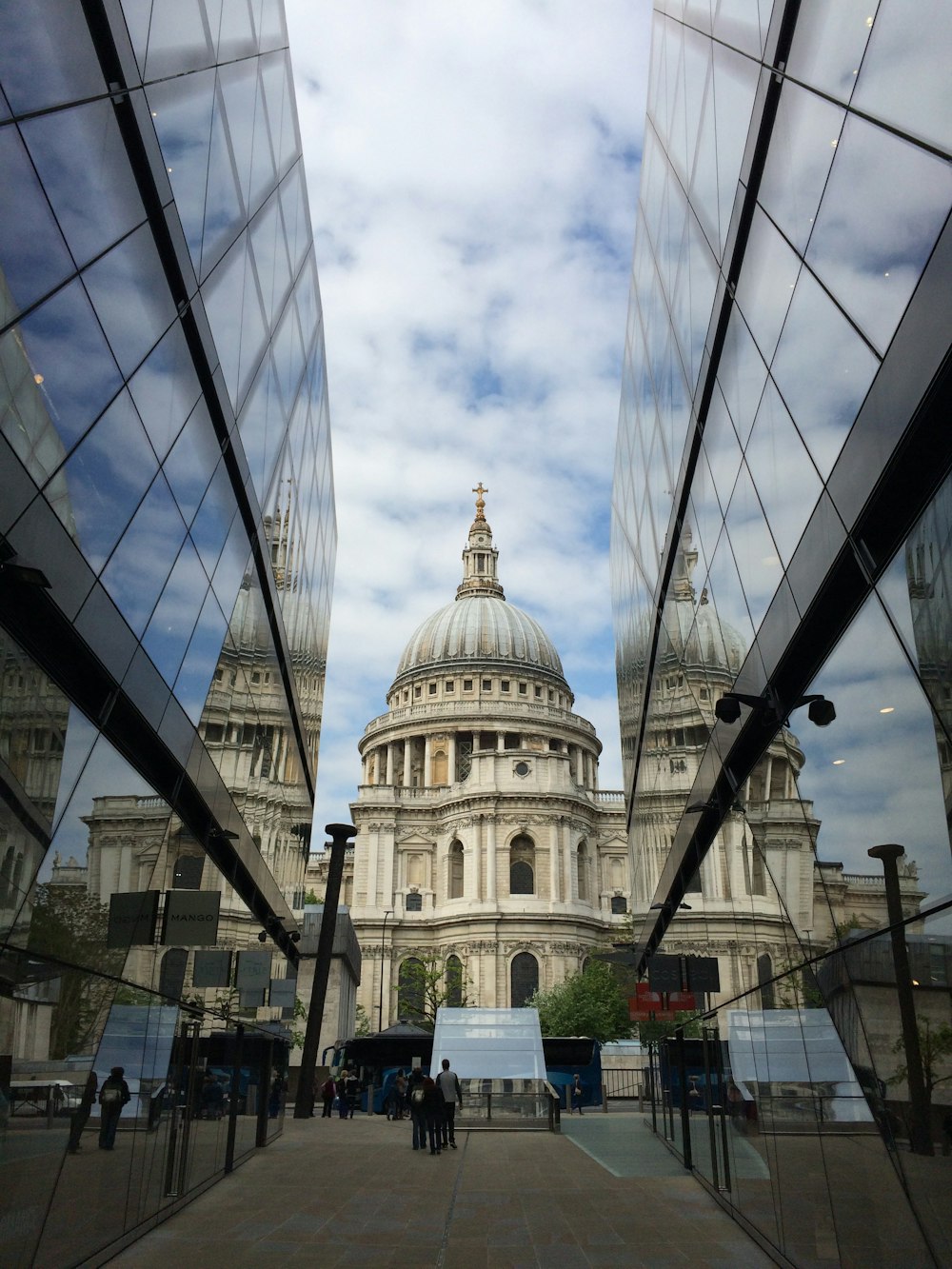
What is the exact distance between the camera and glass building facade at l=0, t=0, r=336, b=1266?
26.1 feet

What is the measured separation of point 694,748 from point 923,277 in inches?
549

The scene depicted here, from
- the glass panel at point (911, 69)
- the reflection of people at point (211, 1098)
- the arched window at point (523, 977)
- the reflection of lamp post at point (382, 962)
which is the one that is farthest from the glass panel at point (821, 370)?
the reflection of lamp post at point (382, 962)

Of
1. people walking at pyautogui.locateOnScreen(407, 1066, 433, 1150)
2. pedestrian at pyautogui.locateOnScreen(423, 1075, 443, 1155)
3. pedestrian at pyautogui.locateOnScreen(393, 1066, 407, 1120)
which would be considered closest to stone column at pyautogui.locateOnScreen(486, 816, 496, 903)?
pedestrian at pyautogui.locateOnScreen(393, 1066, 407, 1120)

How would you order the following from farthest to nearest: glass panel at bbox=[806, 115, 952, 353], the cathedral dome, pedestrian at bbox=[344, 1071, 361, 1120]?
the cathedral dome
pedestrian at bbox=[344, 1071, 361, 1120]
glass panel at bbox=[806, 115, 952, 353]

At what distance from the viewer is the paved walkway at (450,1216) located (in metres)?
10.1

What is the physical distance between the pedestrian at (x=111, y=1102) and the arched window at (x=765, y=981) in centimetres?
616

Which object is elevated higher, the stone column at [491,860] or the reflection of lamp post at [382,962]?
the stone column at [491,860]

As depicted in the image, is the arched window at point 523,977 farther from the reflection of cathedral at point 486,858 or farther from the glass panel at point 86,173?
the glass panel at point 86,173

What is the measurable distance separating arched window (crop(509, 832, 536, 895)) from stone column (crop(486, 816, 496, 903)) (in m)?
A: 1.82

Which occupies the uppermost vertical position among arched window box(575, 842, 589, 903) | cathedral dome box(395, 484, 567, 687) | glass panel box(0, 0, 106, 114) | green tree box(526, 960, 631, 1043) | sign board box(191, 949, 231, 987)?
cathedral dome box(395, 484, 567, 687)

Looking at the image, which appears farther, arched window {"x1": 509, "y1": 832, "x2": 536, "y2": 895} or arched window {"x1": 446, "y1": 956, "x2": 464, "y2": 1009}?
arched window {"x1": 509, "y1": 832, "x2": 536, "y2": 895}

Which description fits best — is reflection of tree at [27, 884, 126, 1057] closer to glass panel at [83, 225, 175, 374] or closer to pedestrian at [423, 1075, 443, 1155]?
glass panel at [83, 225, 175, 374]

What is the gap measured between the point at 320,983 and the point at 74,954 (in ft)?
85.2

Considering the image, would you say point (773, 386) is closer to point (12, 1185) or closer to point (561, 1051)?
point (12, 1185)
